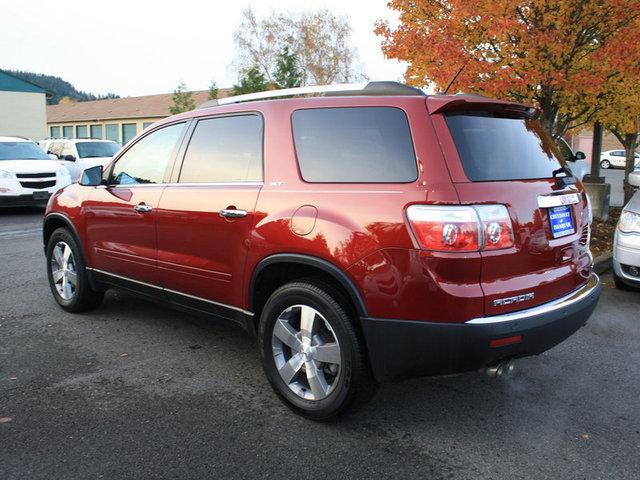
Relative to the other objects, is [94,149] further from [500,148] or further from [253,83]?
[253,83]

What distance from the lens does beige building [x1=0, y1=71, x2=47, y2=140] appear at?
43.4 metres

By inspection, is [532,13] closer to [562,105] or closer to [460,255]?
[562,105]

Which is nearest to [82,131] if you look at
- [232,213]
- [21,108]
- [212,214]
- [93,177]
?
[21,108]

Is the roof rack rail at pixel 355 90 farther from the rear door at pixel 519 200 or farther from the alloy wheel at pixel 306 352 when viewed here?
the alloy wheel at pixel 306 352

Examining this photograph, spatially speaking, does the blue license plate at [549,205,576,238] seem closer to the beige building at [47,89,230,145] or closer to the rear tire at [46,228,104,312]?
the rear tire at [46,228,104,312]

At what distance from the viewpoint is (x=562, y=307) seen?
3076 millimetres

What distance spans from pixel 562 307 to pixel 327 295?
1.23 m

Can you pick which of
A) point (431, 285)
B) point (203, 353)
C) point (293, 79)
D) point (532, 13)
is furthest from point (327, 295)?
point (293, 79)

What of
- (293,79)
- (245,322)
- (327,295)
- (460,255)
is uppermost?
(293,79)

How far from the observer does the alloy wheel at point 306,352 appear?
315 cm

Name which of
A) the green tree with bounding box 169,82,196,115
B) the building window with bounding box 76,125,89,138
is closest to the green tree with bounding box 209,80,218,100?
the green tree with bounding box 169,82,196,115

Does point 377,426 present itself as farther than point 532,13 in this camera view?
No

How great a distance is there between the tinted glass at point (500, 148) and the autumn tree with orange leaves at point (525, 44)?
4.10 metres

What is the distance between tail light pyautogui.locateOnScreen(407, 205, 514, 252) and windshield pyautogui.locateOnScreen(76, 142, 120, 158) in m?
16.0
